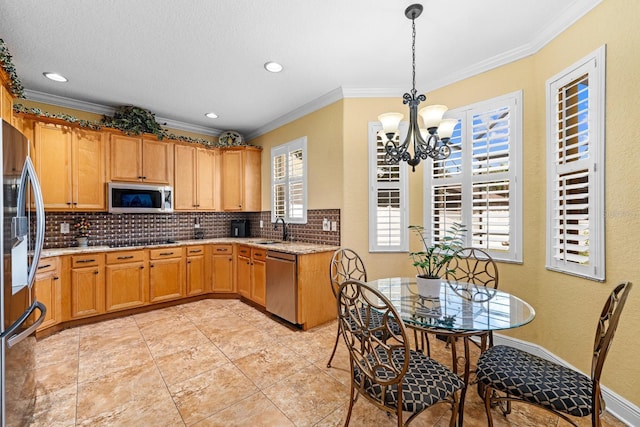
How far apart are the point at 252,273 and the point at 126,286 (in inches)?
60.4

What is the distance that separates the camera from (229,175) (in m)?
4.65

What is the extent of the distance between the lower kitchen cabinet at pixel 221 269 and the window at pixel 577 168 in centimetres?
378

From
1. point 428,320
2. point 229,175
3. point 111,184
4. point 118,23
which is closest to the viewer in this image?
point 428,320

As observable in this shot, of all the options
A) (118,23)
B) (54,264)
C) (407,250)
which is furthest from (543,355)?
(54,264)

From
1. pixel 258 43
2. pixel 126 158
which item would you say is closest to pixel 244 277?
pixel 126 158

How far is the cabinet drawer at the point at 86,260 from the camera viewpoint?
317 cm

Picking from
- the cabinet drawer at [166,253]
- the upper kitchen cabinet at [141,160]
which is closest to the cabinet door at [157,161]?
the upper kitchen cabinet at [141,160]

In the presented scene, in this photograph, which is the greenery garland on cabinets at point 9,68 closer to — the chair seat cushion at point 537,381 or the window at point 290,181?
the window at point 290,181

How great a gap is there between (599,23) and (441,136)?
1.31 m

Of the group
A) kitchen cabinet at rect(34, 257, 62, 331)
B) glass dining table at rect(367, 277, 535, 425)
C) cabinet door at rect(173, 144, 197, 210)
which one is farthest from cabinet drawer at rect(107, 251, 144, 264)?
glass dining table at rect(367, 277, 535, 425)

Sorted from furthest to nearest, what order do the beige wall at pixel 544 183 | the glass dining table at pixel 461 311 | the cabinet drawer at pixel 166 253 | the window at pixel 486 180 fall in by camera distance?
the cabinet drawer at pixel 166 253
the window at pixel 486 180
the beige wall at pixel 544 183
the glass dining table at pixel 461 311

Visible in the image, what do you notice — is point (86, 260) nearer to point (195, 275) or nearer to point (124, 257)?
point (124, 257)

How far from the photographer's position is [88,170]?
3475 mm

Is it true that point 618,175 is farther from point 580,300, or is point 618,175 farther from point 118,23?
point 118,23
